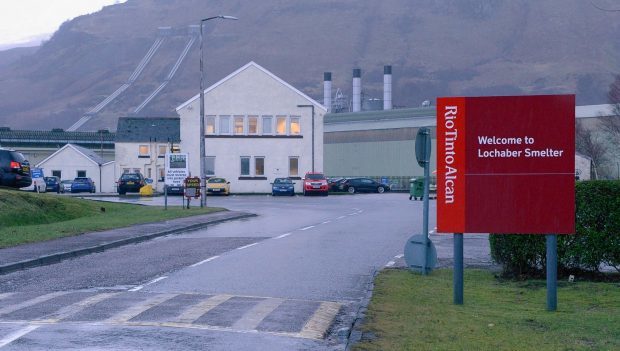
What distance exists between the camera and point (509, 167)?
13.4 meters

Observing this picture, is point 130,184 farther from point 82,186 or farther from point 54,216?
point 54,216

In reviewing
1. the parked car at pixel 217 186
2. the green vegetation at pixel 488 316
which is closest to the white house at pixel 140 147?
the parked car at pixel 217 186

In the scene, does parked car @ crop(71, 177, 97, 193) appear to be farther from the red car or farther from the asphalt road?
the asphalt road

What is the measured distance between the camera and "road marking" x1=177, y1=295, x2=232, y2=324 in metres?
12.0

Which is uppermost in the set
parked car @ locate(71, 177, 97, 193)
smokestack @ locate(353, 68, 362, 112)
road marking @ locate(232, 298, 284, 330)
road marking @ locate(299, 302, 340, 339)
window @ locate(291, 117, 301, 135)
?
smokestack @ locate(353, 68, 362, 112)

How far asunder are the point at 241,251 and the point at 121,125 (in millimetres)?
70150

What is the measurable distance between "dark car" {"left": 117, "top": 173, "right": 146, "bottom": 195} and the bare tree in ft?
123

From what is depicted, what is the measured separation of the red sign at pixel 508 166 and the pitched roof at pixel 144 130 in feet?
255

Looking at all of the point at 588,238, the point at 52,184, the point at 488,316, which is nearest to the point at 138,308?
the point at 488,316

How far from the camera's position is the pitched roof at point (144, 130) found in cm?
9075

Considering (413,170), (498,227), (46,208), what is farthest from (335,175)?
(498,227)

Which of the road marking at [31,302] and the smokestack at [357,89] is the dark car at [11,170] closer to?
the road marking at [31,302]

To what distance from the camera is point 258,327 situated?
11430 mm

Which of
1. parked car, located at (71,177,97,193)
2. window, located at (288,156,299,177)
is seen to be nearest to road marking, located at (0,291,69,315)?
window, located at (288,156,299,177)
